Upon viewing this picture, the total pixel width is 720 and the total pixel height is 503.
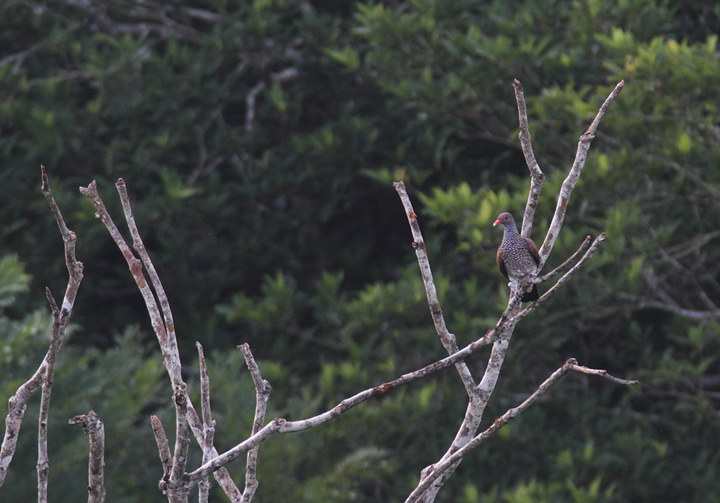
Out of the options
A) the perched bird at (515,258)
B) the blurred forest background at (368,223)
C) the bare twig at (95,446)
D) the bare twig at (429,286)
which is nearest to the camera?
the bare twig at (95,446)

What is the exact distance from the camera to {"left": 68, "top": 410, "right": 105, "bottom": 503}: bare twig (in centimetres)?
129

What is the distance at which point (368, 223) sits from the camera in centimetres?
777

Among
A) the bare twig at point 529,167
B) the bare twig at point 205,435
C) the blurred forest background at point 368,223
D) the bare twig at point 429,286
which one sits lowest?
the blurred forest background at point 368,223

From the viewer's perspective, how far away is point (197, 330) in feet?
22.9

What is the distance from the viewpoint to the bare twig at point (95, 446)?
4.23 feet

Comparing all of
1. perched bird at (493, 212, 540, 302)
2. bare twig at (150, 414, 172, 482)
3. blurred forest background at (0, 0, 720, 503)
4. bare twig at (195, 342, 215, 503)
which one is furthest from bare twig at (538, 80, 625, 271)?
blurred forest background at (0, 0, 720, 503)

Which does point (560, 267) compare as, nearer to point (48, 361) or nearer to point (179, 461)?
point (179, 461)

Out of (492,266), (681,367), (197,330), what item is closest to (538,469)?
(681,367)

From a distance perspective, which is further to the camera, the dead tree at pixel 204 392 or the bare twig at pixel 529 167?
the bare twig at pixel 529 167

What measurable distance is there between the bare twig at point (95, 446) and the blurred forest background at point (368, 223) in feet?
10.2

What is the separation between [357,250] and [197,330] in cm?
161

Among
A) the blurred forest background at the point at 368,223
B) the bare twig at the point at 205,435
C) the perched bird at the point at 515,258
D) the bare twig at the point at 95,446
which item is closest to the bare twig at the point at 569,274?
the bare twig at the point at 205,435

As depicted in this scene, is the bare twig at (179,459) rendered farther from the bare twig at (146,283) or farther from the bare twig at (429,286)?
the bare twig at (429,286)

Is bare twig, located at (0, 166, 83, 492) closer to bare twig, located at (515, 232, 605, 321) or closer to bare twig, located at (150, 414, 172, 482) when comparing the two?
bare twig, located at (150, 414, 172, 482)
